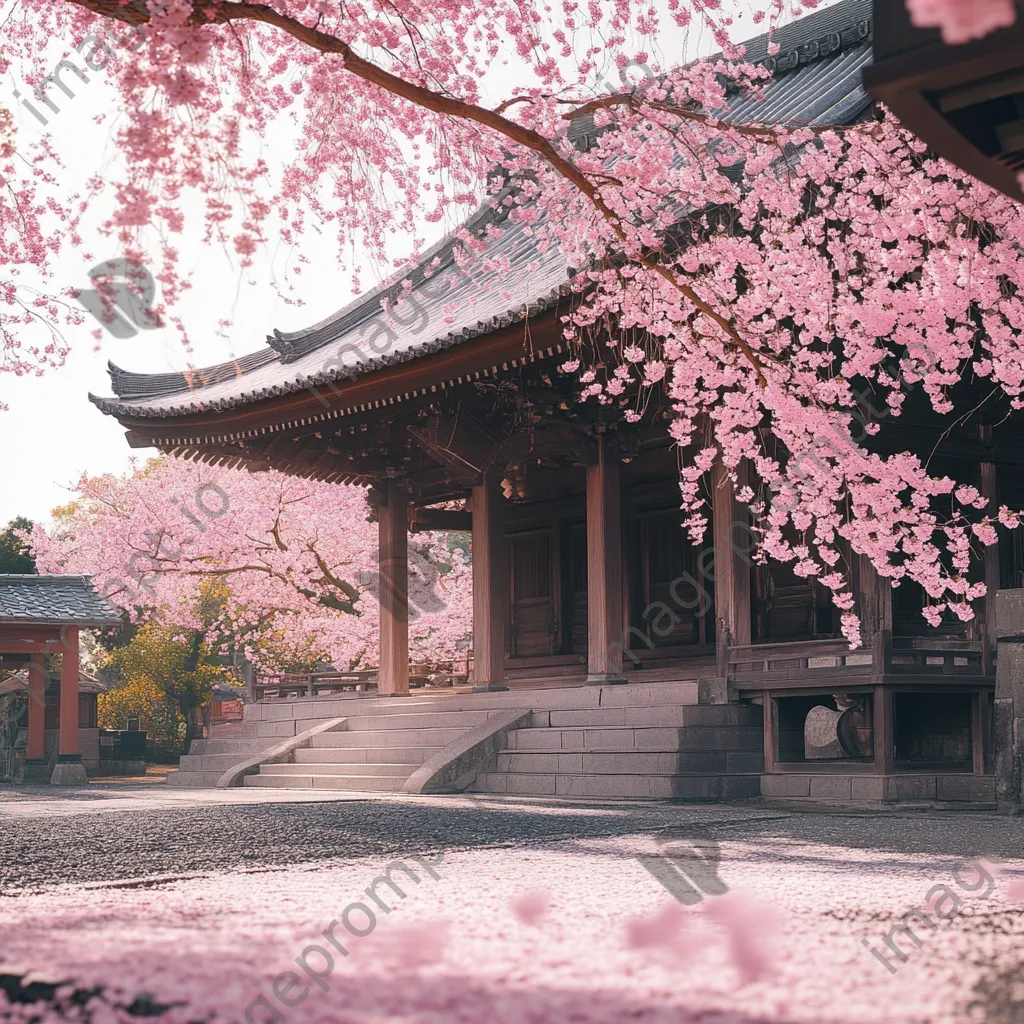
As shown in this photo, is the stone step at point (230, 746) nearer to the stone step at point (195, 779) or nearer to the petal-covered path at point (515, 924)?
the stone step at point (195, 779)

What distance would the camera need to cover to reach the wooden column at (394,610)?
17172 millimetres

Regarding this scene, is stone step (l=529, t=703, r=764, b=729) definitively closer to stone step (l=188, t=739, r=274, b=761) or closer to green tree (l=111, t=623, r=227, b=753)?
stone step (l=188, t=739, r=274, b=761)

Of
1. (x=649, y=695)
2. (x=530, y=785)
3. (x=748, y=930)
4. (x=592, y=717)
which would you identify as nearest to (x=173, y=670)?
(x=530, y=785)

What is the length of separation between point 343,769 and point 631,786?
4.31 meters

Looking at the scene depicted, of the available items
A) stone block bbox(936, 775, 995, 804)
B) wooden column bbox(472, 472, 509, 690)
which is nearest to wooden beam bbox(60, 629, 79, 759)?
wooden column bbox(472, 472, 509, 690)

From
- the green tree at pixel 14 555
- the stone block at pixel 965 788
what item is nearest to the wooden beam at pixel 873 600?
the stone block at pixel 965 788

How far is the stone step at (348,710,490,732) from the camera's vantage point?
1470 cm

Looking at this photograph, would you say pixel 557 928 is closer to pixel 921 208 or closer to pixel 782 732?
pixel 921 208

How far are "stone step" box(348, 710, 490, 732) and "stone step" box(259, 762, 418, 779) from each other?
763 mm

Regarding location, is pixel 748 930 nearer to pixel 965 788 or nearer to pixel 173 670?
pixel 965 788

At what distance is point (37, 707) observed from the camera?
22844 mm

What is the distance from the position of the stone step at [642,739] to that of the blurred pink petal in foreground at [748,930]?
7.11 metres

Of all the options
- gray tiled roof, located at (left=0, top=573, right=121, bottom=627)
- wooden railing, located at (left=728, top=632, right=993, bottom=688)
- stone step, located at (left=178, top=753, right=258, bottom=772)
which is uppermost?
gray tiled roof, located at (left=0, top=573, right=121, bottom=627)

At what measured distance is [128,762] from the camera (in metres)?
26.7
